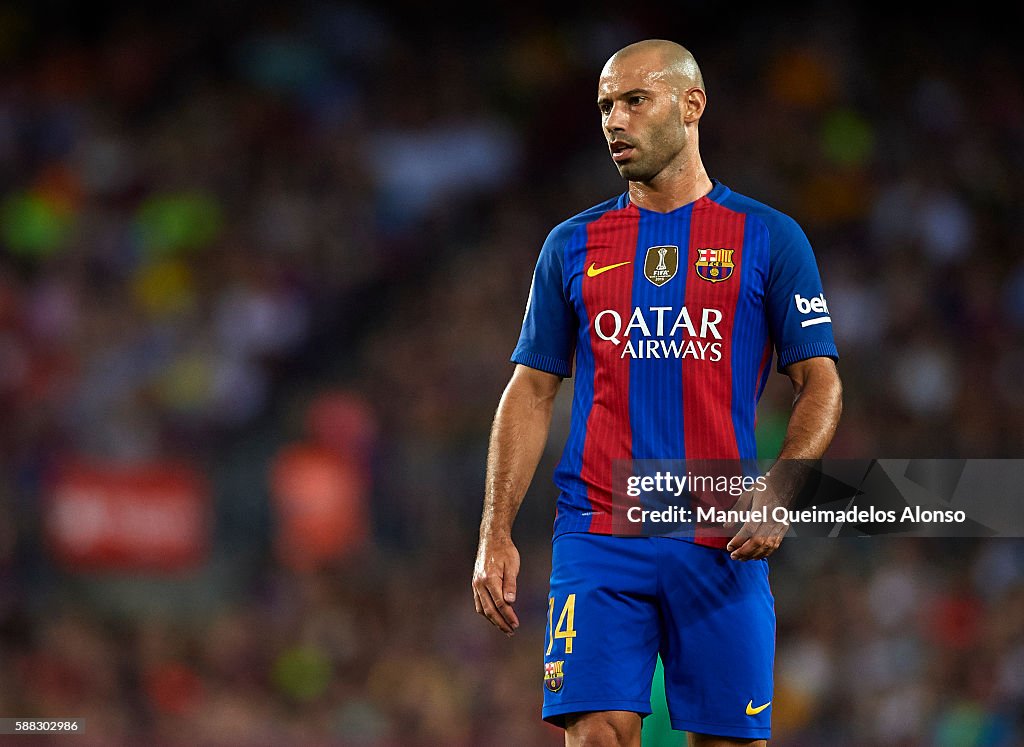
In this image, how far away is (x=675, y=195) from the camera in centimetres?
421

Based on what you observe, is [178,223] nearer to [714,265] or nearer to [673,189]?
[673,189]

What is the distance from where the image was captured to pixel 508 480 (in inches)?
162

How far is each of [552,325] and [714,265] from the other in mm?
500

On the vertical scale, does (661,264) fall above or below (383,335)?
below

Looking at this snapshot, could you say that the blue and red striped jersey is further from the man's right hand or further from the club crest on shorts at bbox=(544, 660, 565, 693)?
the club crest on shorts at bbox=(544, 660, 565, 693)

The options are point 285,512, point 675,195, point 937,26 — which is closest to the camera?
point 675,195

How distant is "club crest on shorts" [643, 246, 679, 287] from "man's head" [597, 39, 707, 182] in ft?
0.74

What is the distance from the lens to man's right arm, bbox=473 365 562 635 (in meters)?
3.93

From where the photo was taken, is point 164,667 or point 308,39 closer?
point 164,667

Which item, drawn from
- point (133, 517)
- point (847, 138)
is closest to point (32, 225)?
point (133, 517)

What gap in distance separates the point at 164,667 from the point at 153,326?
102 inches

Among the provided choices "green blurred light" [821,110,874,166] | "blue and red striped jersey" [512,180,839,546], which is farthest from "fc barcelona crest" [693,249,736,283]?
"green blurred light" [821,110,874,166]

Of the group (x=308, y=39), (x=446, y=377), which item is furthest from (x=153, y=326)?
(x=308, y=39)

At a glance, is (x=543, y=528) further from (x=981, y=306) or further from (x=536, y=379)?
(x=536, y=379)
